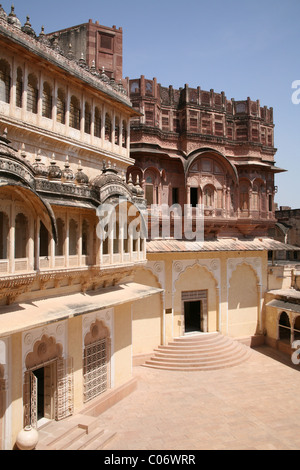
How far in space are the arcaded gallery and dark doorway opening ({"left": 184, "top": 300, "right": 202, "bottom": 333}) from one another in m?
0.13

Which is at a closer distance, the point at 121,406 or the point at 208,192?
the point at 121,406

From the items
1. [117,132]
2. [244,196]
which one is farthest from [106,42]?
[244,196]

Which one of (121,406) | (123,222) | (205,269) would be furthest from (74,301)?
(205,269)

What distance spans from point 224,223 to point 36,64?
1288 centimetres

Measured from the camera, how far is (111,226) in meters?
12.6

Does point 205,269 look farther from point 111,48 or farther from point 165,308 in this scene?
point 111,48

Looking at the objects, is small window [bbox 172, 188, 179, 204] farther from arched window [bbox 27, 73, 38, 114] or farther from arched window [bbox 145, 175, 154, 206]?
arched window [bbox 27, 73, 38, 114]

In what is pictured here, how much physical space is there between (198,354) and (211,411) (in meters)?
4.49

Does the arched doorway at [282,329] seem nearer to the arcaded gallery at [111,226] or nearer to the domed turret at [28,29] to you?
the arcaded gallery at [111,226]

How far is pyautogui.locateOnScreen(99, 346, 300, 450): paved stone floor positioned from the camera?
35.2ft

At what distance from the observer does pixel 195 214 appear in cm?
2008

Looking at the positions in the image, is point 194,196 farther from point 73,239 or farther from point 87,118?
point 73,239

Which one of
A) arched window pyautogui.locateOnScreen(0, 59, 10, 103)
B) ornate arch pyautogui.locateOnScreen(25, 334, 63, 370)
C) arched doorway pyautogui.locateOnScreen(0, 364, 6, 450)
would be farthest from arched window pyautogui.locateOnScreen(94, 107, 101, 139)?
arched doorway pyautogui.locateOnScreen(0, 364, 6, 450)

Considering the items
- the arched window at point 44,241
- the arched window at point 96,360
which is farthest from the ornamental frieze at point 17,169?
the arched window at point 96,360
